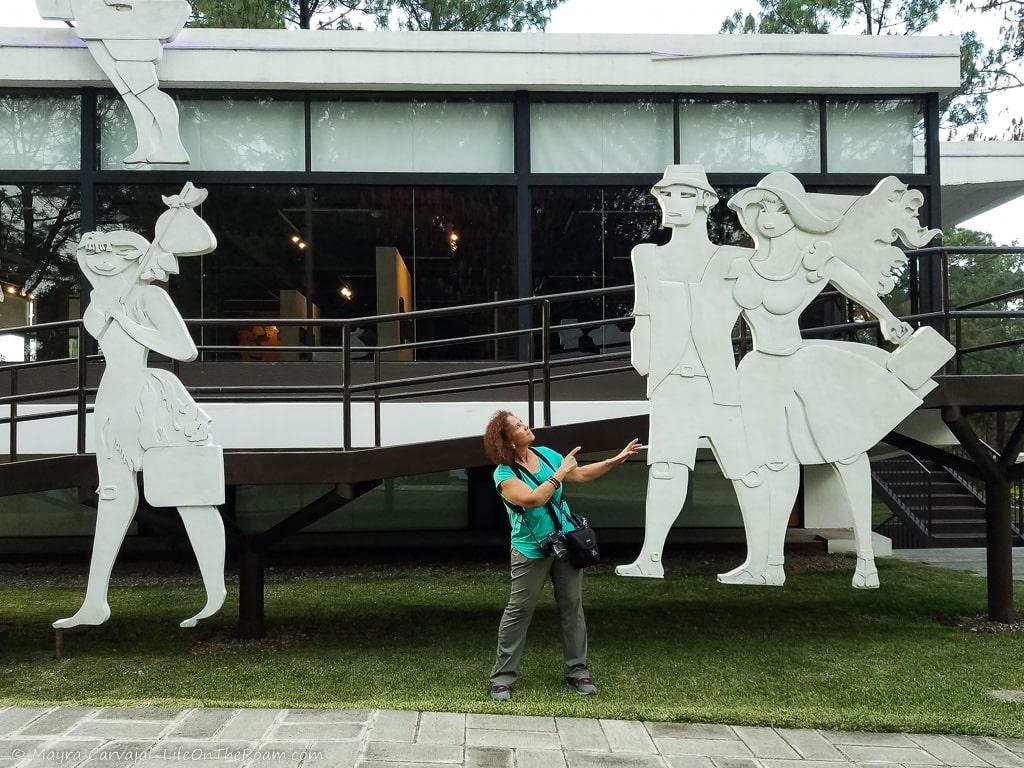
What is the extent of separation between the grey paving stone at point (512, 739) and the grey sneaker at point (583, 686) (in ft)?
2.82

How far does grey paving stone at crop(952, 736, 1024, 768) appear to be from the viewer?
4.17 metres

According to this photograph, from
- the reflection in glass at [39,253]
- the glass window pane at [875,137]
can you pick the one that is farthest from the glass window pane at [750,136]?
the reflection in glass at [39,253]

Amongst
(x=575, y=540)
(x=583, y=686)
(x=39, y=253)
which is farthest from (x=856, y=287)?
(x=39, y=253)

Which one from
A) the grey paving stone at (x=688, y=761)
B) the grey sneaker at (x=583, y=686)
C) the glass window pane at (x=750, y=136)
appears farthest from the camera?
the glass window pane at (x=750, y=136)

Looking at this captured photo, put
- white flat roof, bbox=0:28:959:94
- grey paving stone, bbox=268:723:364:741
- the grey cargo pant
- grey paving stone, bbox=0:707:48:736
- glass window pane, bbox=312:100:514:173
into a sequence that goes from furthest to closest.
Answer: glass window pane, bbox=312:100:514:173
white flat roof, bbox=0:28:959:94
the grey cargo pant
grey paving stone, bbox=0:707:48:736
grey paving stone, bbox=268:723:364:741

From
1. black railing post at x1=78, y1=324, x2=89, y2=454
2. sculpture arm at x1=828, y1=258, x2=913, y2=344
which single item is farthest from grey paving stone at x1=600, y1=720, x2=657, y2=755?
black railing post at x1=78, y1=324, x2=89, y2=454

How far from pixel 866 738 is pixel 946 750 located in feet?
1.26

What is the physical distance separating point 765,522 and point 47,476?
17.4 feet

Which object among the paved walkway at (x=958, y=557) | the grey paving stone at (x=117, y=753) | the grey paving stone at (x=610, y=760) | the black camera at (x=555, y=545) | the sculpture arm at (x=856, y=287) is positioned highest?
the sculpture arm at (x=856, y=287)

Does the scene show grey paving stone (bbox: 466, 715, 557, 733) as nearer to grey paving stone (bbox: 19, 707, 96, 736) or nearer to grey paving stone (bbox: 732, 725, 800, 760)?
grey paving stone (bbox: 732, 725, 800, 760)

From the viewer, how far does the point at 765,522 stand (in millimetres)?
6016

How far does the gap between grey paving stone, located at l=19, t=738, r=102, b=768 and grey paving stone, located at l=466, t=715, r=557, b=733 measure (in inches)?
76.2

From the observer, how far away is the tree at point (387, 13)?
16531 millimetres

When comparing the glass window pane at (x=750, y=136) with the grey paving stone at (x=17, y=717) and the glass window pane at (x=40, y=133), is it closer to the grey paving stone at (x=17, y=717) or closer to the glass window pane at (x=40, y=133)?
the glass window pane at (x=40, y=133)
